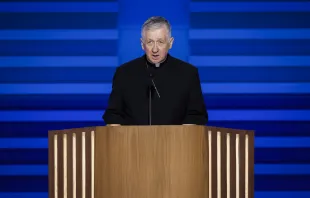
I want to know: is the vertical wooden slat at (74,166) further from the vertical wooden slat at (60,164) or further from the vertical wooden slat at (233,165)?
the vertical wooden slat at (233,165)

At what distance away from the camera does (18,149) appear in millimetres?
3801

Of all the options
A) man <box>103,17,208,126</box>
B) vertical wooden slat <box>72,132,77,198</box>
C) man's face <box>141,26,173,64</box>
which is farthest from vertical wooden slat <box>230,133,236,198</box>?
vertical wooden slat <box>72,132,77,198</box>

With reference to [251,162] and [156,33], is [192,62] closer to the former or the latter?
[156,33]

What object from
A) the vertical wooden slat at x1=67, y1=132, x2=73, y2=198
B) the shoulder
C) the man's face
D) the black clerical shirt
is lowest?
the vertical wooden slat at x1=67, y1=132, x2=73, y2=198

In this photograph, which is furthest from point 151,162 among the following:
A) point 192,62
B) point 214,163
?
point 192,62

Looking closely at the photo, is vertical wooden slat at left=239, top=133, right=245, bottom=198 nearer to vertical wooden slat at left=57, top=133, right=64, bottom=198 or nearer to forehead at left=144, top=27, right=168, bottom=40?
forehead at left=144, top=27, right=168, bottom=40

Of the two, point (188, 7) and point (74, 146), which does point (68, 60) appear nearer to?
point (188, 7)

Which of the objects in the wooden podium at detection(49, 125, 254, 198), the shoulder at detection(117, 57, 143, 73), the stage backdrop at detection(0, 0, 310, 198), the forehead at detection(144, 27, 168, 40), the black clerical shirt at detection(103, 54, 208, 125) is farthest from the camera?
the stage backdrop at detection(0, 0, 310, 198)

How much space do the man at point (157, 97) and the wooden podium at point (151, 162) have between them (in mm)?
327

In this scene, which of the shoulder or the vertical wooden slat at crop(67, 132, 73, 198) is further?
the shoulder

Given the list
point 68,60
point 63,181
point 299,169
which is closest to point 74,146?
point 63,181

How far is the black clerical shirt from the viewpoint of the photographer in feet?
8.74

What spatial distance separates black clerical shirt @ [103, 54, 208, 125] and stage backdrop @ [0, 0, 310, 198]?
37.6 inches

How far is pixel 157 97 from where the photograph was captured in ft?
8.70
